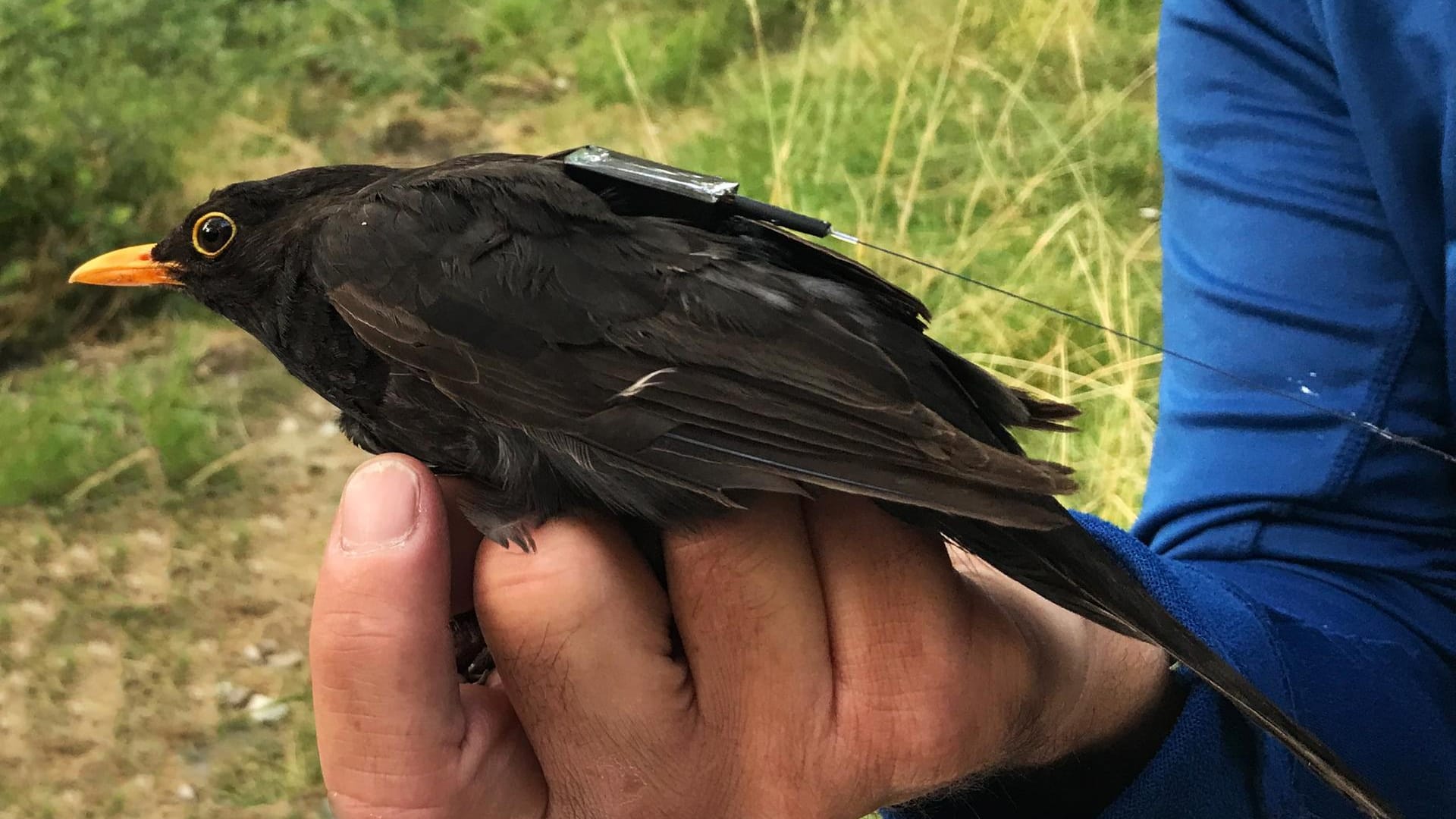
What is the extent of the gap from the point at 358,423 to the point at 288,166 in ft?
15.3

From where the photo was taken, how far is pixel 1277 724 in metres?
1.43

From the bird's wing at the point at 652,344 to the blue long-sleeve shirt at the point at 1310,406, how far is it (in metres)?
0.61

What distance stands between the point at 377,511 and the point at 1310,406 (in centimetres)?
150

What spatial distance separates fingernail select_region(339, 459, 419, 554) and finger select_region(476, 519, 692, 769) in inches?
5.2

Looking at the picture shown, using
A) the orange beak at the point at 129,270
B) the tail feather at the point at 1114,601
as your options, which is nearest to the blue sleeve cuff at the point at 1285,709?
the tail feather at the point at 1114,601

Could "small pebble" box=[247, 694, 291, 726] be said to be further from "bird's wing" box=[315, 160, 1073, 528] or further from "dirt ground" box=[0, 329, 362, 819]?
"bird's wing" box=[315, 160, 1073, 528]

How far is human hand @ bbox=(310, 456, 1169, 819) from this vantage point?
1.44 m

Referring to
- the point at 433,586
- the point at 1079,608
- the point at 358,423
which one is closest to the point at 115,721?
the point at 358,423

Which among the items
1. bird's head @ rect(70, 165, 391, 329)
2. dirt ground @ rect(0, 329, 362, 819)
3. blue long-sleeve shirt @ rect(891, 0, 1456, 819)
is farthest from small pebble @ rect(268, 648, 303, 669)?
blue long-sleeve shirt @ rect(891, 0, 1456, 819)

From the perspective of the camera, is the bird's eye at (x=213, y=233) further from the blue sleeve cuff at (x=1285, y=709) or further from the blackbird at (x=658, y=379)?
the blue sleeve cuff at (x=1285, y=709)

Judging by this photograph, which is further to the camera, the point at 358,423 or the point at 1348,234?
the point at 1348,234

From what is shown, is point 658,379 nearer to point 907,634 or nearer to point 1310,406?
point 907,634

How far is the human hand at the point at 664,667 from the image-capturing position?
56.9 inches

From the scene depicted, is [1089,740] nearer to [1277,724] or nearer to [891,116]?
[1277,724]
